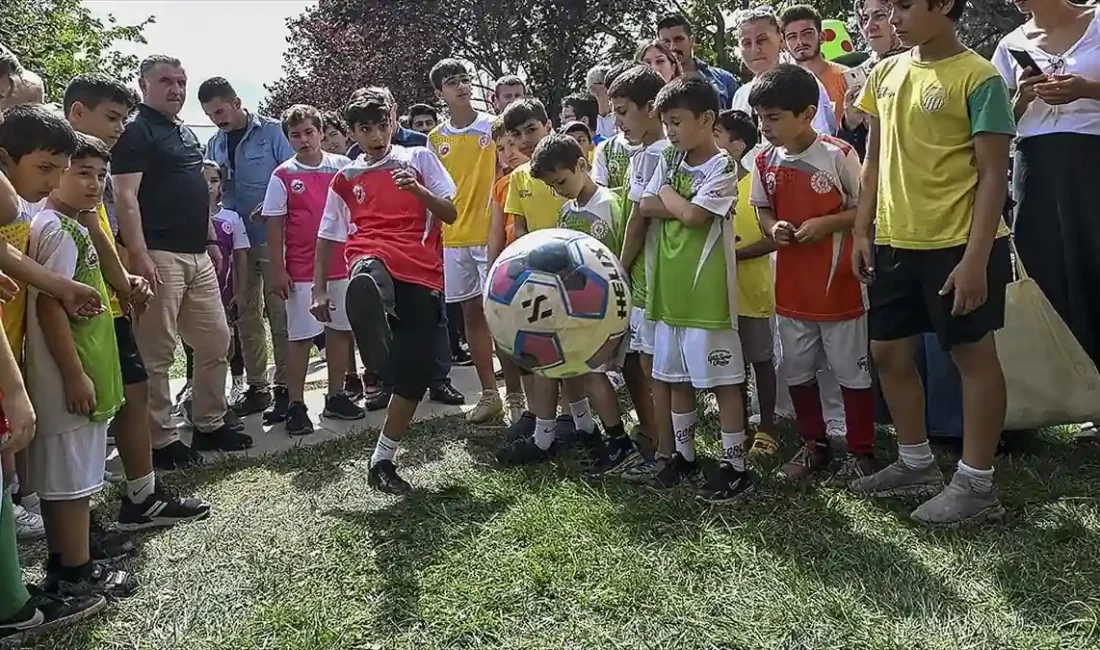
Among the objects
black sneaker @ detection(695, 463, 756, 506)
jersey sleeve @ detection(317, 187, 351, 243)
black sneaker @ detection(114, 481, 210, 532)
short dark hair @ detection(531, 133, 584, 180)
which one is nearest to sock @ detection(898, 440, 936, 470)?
black sneaker @ detection(695, 463, 756, 506)

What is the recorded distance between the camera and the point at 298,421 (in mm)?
5648

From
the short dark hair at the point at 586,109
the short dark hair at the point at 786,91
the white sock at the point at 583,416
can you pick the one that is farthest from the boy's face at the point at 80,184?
the short dark hair at the point at 586,109

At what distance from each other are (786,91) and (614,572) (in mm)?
2039

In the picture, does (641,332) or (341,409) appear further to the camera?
(341,409)

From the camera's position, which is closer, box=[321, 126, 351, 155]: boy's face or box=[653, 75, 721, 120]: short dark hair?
box=[653, 75, 721, 120]: short dark hair

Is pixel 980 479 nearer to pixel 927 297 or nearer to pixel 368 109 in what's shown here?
pixel 927 297

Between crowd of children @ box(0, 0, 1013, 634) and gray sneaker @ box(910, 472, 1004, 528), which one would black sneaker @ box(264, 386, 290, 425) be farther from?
gray sneaker @ box(910, 472, 1004, 528)

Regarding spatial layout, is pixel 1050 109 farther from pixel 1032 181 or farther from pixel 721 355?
pixel 721 355

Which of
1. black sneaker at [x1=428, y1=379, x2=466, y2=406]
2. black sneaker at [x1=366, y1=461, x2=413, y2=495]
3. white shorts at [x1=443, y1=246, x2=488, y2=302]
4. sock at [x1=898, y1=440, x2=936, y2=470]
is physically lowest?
black sneaker at [x1=428, y1=379, x2=466, y2=406]

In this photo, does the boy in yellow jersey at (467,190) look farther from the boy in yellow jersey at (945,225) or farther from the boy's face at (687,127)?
the boy in yellow jersey at (945,225)

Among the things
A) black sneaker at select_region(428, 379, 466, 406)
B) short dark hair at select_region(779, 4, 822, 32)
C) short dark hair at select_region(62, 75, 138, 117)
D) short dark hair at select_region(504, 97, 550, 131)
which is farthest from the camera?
black sneaker at select_region(428, 379, 466, 406)

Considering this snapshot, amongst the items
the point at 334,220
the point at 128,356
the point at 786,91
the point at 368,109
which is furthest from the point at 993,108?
the point at 128,356

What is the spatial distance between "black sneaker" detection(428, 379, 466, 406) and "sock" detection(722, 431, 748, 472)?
257 cm

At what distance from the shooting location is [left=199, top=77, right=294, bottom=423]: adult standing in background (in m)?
6.24
